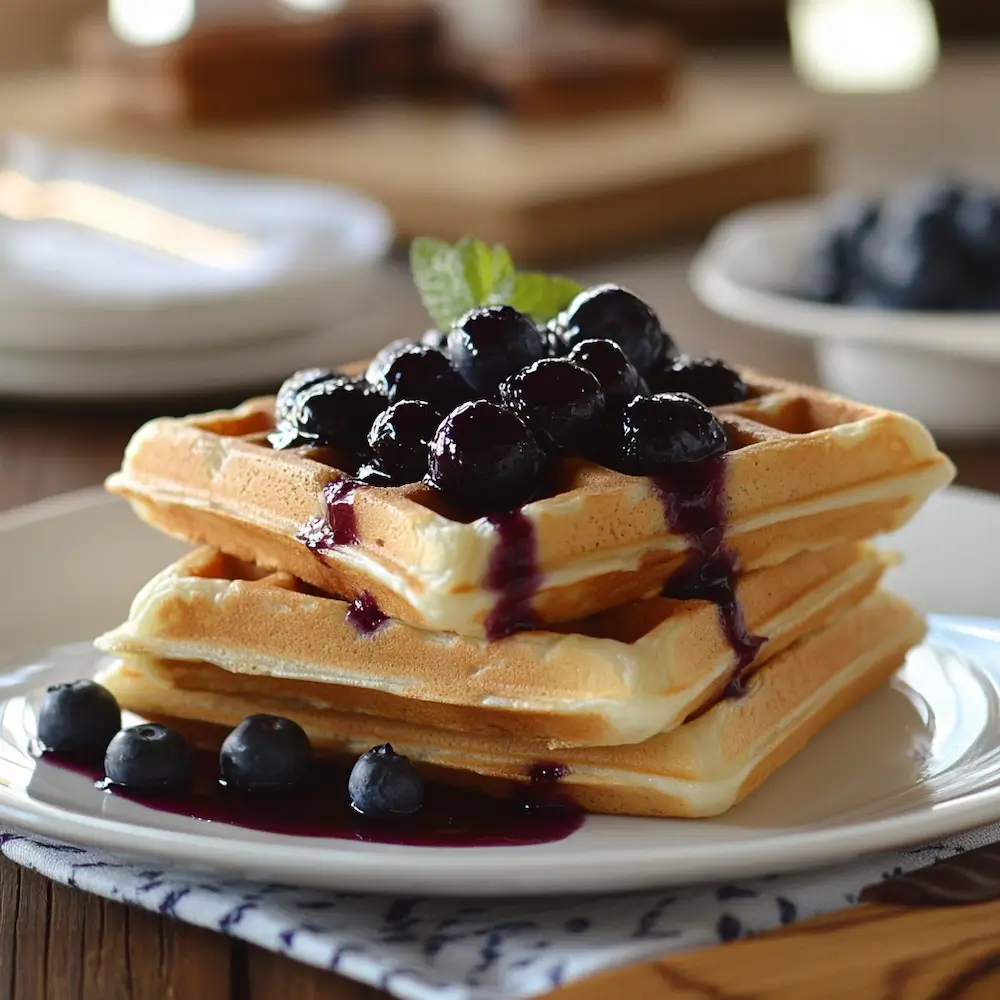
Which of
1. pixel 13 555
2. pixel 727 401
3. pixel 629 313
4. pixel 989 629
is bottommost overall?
pixel 989 629

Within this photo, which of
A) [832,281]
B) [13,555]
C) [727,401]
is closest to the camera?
[727,401]

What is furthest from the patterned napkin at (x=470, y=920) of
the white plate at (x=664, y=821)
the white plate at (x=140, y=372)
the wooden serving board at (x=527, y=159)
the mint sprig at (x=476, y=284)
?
the wooden serving board at (x=527, y=159)

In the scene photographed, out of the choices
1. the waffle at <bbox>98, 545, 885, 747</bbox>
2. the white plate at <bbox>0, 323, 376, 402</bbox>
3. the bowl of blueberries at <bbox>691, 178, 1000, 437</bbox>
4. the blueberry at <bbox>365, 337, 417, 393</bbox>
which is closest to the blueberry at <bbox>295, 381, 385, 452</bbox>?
the blueberry at <bbox>365, 337, 417, 393</bbox>

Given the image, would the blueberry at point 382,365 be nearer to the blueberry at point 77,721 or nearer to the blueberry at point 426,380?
the blueberry at point 426,380

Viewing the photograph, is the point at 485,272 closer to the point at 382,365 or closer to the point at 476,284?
the point at 476,284

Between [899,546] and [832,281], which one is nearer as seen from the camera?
[899,546]

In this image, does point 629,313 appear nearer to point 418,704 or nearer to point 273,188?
point 418,704

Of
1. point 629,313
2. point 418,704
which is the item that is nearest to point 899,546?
point 629,313

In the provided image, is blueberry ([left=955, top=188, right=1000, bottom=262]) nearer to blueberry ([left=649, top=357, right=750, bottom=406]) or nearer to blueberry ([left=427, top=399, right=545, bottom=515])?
blueberry ([left=649, top=357, right=750, bottom=406])
